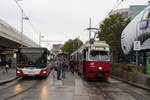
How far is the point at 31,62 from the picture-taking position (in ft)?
57.9

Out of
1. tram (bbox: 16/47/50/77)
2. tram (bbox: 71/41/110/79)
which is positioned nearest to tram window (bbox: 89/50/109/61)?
tram (bbox: 71/41/110/79)

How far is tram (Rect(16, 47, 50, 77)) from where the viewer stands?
677 inches

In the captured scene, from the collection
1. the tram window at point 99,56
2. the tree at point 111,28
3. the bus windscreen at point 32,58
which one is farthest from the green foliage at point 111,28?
the bus windscreen at point 32,58

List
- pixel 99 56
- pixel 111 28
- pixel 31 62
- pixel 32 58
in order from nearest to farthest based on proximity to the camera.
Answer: pixel 99 56
pixel 31 62
pixel 32 58
pixel 111 28

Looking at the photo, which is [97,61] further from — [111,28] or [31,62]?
[111,28]

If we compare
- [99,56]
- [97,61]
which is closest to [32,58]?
[97,61]

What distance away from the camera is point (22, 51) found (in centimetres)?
1795

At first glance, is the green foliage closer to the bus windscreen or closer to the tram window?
the tram window

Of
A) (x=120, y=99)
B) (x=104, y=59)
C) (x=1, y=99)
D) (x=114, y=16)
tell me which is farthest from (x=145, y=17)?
(x=1, y=99)

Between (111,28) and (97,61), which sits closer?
(97,61)

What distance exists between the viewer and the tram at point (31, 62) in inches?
677

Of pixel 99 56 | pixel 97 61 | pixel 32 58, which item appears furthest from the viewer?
pixel 32 58

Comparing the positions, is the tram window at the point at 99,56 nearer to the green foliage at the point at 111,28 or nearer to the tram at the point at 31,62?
the tram at the point at 31,62

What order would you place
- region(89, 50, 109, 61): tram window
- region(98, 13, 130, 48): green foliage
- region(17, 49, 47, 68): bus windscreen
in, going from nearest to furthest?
region(89, 50, 109, 61): tram window → region(17, 49, 47, 68): bus windscreen → region(98, 13, 130, 48): green foliage
